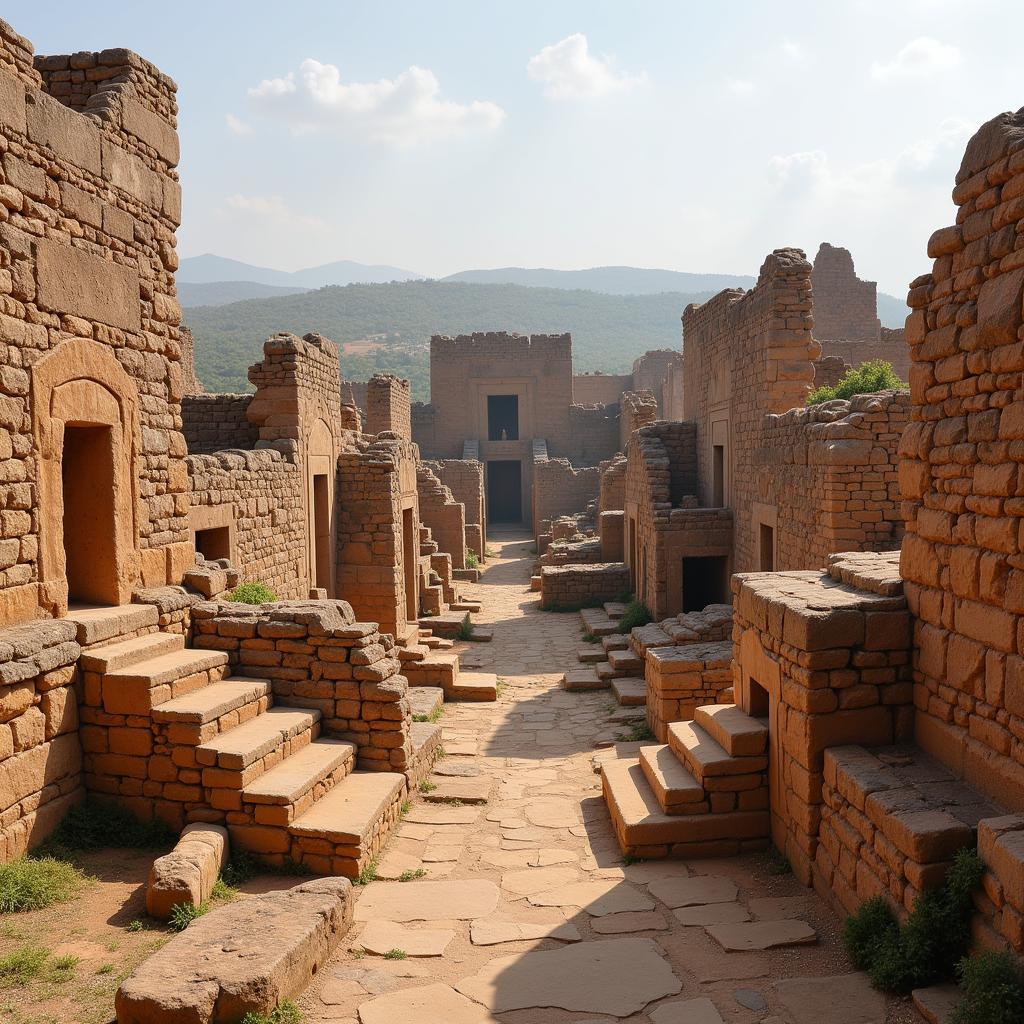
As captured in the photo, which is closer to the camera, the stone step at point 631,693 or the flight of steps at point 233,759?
the flight of steps at point 233,759

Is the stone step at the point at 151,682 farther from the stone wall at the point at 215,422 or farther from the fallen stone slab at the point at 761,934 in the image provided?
the stone wall at the point at 215,422

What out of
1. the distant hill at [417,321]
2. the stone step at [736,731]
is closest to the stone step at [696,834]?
the stone step at [736,731]

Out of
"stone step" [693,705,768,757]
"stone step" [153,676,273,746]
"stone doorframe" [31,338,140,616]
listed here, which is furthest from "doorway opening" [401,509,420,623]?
"stone step" [693,705,768,757]

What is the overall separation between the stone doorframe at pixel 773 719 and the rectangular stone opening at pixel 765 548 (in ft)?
19.0

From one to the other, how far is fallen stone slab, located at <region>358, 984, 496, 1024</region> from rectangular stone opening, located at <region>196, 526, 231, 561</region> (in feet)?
19.1

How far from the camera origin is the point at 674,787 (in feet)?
19.8

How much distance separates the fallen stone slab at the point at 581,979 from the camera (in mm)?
4180

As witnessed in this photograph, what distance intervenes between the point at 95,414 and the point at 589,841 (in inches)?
189

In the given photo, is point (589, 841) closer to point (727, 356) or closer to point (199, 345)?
point (727, 356)

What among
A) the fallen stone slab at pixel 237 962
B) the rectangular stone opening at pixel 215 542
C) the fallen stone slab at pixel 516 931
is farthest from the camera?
the rectangular stone opening at pixel 215 542

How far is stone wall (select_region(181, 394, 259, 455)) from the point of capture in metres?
11.9

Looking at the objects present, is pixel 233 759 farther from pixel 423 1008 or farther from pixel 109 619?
pixel 423 1008

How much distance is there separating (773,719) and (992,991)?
2631 millimetres

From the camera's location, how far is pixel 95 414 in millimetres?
6312
